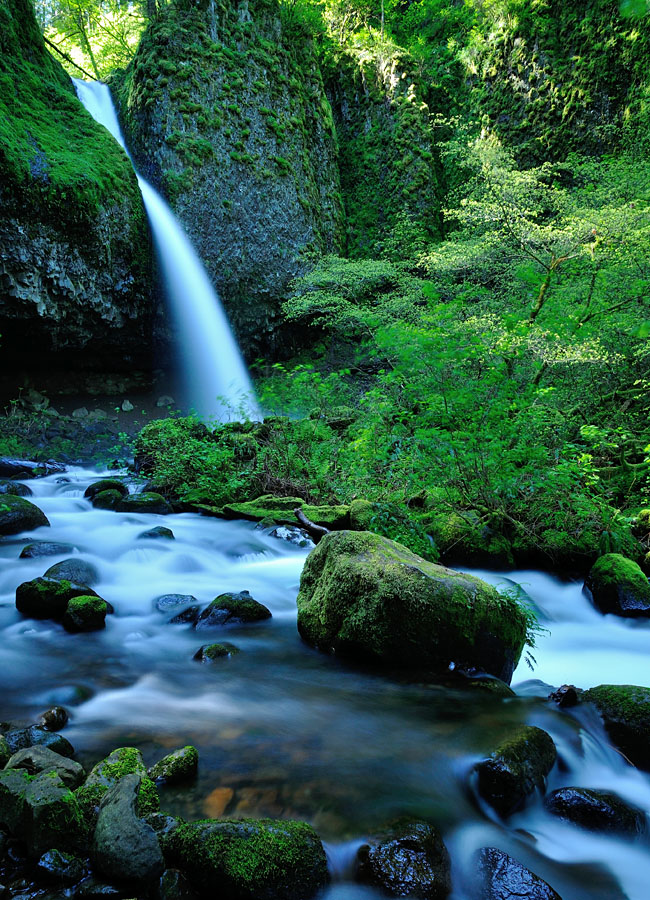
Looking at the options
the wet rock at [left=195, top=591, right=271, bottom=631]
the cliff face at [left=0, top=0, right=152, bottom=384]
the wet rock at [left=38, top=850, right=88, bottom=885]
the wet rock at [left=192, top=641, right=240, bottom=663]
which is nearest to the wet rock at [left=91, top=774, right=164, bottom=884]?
the wet rock at [left=38, top=850, right=88, bottom=885]

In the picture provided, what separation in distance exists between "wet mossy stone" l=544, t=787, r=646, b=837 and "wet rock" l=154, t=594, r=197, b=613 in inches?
128

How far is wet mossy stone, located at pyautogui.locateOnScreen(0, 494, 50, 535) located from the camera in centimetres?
631

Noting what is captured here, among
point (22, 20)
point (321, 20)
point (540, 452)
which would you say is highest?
point (321, 20)

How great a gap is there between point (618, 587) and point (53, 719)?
476 centimetres

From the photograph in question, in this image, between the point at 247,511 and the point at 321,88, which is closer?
the point at 247,511

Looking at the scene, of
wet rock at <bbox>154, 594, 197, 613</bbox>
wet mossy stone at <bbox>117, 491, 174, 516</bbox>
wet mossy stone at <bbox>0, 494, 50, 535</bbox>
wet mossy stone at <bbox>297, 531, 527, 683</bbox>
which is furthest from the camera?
wet mossy stone at <bbox>117, 491, 174, 516</bbox>

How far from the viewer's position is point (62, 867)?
1.63 meters

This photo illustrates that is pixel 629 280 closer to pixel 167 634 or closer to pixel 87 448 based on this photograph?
pixel 167 634

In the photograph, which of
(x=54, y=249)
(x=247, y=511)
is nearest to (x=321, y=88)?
(x=54, y=249)

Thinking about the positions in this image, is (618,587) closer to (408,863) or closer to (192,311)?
(408,863)

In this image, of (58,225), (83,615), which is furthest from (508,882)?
(58,225)

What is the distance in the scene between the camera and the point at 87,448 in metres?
13.6

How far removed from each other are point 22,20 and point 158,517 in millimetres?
14452

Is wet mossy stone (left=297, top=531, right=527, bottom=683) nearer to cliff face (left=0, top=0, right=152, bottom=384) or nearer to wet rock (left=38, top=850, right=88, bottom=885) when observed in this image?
wet rock (left=38, top=850, right=88, bottom=885)
